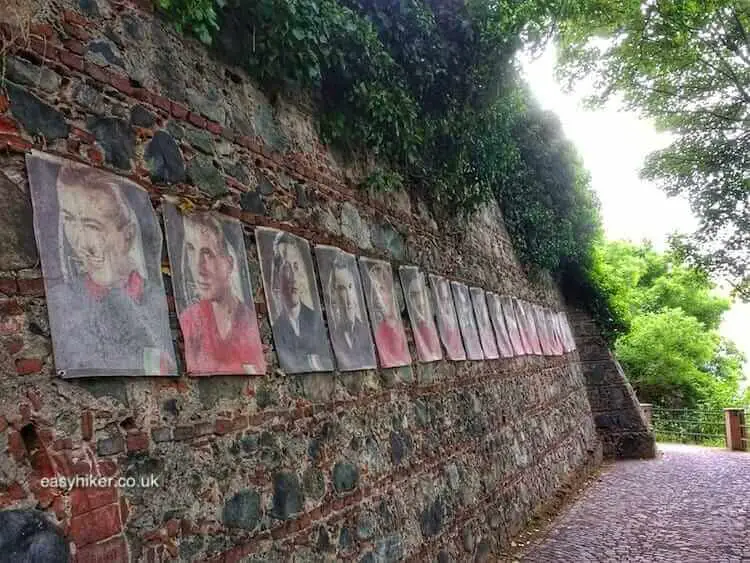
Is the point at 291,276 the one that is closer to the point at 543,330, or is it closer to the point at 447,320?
the point at 447,320

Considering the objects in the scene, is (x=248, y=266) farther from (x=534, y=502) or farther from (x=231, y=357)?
(x=534, y=502)

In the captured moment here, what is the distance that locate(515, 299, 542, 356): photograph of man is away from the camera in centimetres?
886

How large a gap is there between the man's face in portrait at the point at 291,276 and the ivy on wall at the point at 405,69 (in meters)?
1.18

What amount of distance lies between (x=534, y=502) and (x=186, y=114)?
20.6 feet

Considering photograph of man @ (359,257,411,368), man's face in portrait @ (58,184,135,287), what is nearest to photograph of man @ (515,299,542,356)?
photograph of man @ (359,257,411,368)

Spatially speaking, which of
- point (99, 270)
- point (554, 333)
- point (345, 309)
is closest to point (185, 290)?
point (99, 270)

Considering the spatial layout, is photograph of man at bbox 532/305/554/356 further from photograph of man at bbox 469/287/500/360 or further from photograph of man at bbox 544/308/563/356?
photograph of man at bbox 469/287/500/360

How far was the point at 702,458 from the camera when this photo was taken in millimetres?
12539

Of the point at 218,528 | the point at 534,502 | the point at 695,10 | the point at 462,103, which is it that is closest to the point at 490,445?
the point at 534,502

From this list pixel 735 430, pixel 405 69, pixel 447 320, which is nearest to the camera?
pixel 405 69

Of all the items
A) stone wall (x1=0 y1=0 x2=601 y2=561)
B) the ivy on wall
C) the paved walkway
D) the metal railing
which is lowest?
the metal railing

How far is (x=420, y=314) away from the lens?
5.41m

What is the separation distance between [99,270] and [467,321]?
15.2 feet

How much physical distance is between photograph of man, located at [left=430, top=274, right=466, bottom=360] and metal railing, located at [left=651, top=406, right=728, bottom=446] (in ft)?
42.4
